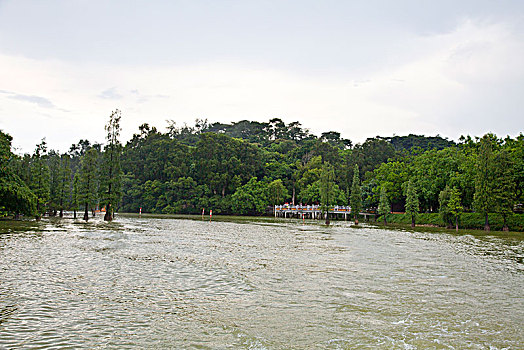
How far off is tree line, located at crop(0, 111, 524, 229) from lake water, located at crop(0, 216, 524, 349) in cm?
1621

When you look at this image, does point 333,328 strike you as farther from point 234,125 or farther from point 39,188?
point 234,125

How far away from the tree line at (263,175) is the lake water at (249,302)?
638 inches

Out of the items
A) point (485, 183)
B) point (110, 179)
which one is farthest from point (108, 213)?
point (485, 183)

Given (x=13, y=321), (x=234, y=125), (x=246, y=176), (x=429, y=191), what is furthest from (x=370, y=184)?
(x=234, y=125)

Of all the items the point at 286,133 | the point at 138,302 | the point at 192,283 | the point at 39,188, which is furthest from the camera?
the point at 286,133

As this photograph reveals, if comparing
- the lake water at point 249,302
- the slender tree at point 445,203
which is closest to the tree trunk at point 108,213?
the lake water at point 249,302

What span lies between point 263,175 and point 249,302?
300ft

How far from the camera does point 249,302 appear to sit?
997cm

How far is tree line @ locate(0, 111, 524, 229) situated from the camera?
151 ft

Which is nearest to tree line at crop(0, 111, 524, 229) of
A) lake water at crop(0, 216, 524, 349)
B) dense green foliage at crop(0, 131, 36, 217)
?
dense green foliage at crop(0, 131, 36, 217)

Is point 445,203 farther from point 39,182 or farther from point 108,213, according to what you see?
Result: point 39,182

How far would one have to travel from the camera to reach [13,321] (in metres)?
7.70

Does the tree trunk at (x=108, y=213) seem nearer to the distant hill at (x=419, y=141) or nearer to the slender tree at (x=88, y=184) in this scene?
the slender tree at (x=88, y=184)

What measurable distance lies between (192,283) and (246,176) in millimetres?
83539
